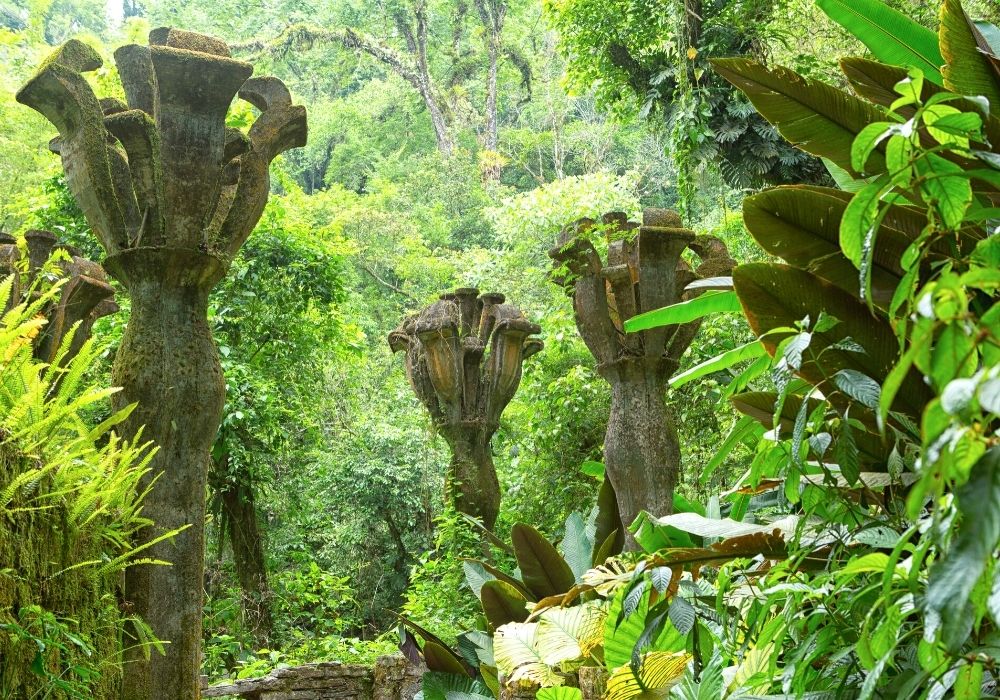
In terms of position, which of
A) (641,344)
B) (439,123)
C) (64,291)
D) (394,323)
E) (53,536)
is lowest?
(53,536)

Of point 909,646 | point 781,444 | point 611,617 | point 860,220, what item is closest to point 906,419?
point 781,444

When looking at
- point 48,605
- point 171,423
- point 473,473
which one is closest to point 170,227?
point 171,423

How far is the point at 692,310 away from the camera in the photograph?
204 cm

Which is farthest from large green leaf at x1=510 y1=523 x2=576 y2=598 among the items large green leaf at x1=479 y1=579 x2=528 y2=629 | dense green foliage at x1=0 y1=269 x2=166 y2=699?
dense green foliage at x1=0 y1=269 x2=166 y2=699

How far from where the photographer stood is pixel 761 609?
1486 millimetres

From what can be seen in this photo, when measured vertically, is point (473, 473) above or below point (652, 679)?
above

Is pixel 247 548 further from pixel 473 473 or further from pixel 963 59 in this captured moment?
pixel 963 59

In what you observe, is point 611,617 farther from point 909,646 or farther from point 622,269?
point 622,269

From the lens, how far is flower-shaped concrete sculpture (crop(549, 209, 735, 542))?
4.68 m

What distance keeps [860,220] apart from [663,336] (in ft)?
12.7

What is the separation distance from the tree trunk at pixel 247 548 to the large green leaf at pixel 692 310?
742 centimetres

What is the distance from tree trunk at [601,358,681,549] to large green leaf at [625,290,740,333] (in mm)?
2512

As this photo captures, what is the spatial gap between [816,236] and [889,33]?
49 cm

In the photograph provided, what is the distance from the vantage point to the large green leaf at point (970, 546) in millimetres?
680
